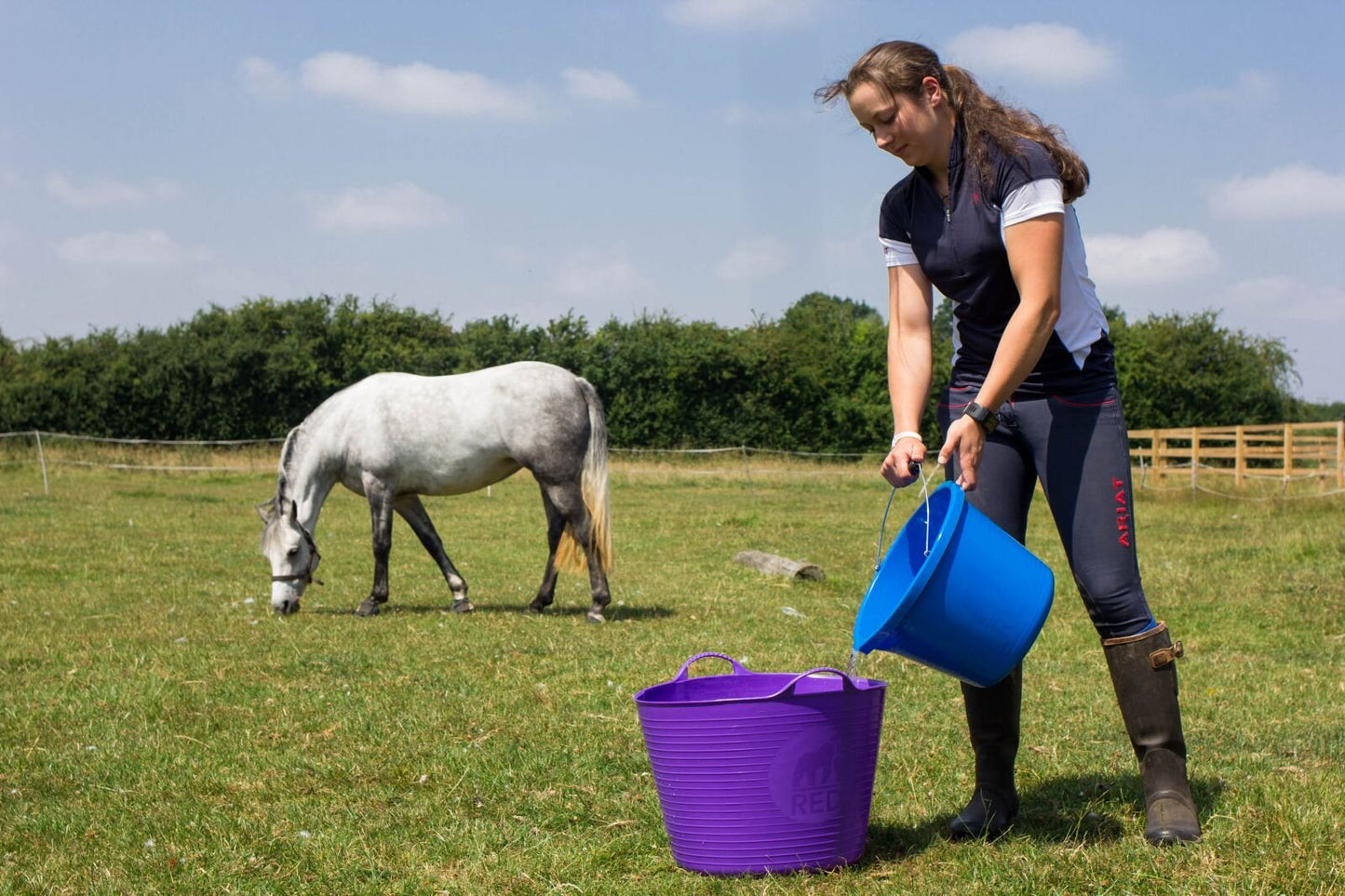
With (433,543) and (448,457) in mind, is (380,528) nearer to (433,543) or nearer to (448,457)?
(433,543)

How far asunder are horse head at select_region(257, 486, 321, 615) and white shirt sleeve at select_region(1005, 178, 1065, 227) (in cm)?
659

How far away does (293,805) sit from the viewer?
3.89 metres

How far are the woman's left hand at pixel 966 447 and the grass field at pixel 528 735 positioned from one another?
0.94 meters

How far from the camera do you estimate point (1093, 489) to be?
127 inches

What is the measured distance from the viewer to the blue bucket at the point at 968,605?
296 centimetres

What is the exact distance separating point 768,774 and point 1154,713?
1.06 m

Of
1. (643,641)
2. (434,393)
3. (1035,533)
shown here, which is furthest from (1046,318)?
(1035,533)

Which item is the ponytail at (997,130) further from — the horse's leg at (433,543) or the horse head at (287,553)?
the horse head at (287,553)

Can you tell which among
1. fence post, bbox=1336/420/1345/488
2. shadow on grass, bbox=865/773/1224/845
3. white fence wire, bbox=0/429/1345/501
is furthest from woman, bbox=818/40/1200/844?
fence post, bbox=1336/420/1345/488

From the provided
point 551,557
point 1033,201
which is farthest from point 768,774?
point 551,557

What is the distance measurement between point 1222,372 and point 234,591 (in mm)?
35891

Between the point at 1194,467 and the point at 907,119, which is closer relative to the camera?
the point at 907,119

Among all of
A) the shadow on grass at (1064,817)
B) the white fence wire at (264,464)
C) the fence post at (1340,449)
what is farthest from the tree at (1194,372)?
the shadow on grass at (1064,817)

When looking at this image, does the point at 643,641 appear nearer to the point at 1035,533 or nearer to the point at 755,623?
the point at 755,623
